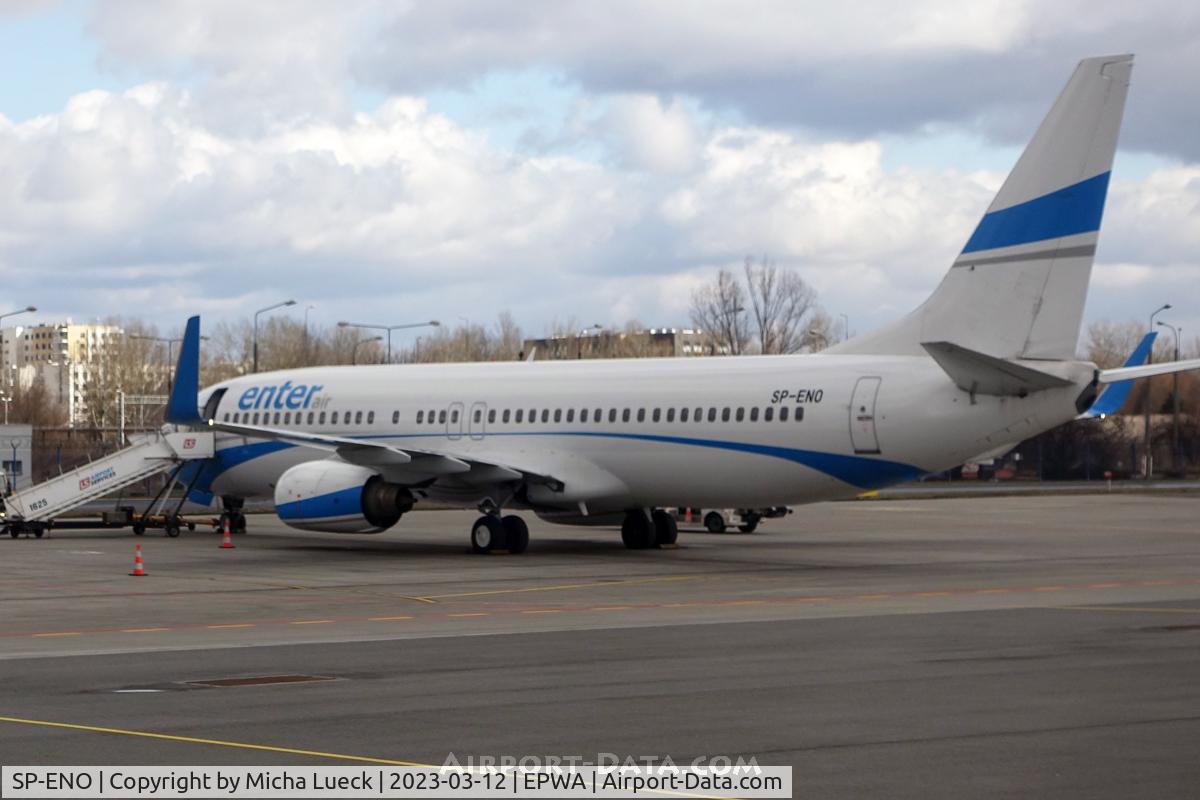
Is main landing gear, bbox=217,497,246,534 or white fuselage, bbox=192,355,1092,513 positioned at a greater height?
white fuselage, bbox=192,355,1092,513

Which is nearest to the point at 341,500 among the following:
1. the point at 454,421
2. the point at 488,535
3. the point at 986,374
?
the point at 488,535

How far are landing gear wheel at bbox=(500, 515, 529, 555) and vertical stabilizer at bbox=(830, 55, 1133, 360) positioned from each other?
31.1 feet

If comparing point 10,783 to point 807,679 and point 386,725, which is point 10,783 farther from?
point 807,679

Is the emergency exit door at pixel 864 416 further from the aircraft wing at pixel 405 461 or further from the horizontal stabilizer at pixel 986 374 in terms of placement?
the aircraft wing at pixel 405 461

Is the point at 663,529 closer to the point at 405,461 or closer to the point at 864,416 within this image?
the point at 405,461

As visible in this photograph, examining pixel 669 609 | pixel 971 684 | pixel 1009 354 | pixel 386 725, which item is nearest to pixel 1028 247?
pixel 1009 354

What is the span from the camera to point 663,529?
35.5 metres

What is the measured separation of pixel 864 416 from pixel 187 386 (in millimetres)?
13279

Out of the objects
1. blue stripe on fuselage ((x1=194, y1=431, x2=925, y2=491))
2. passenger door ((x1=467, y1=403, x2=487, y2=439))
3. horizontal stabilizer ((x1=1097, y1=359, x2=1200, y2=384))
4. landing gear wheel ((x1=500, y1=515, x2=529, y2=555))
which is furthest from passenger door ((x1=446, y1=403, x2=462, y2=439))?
horizontal stabilizer ((x1=1097, y1=359, x2=1200, y2=384))

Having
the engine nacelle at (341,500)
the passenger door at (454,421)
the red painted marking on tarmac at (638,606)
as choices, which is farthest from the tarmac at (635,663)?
the passenger door at (454,421)

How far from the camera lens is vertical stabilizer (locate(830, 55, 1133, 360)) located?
2703 centimetres

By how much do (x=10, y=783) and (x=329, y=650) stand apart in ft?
25.0

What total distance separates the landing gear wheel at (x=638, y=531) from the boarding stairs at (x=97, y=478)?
10.7 m

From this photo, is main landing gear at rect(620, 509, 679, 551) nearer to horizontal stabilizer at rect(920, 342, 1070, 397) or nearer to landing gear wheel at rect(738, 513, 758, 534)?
landing gear wheel at rect(738, 513, 758, 534)
